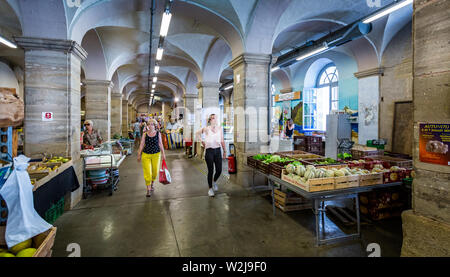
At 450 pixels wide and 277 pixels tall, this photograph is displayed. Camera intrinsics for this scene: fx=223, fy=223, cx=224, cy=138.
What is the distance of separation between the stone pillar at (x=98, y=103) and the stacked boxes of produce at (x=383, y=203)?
358 inches

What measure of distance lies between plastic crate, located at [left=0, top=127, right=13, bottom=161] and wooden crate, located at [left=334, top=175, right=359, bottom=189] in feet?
16.7

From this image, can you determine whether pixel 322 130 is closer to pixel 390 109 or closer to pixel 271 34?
pixel 390 109

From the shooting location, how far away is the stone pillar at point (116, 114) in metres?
13.5

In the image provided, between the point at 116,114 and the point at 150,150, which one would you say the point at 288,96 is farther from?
the point at 116,114

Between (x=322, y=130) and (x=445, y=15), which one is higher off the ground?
(x=445, y=15)

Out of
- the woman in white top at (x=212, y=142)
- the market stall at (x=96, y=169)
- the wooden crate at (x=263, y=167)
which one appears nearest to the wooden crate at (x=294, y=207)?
the wooden crate at (x=263, y=167)

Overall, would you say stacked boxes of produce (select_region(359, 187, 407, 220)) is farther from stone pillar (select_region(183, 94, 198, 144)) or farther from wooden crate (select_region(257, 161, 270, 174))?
stone pillar (select_region(183, 94, 198, 144))

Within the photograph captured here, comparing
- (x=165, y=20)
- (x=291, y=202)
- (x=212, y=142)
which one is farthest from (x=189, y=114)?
(x=291, y=202)

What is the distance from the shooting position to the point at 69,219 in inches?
152

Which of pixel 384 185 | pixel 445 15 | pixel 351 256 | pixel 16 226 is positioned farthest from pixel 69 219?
pixel 445 15

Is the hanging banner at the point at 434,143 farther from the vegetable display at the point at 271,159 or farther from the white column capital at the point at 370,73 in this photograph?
the white column capital at the point at 370,73

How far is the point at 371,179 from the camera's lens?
3354 millimetres
